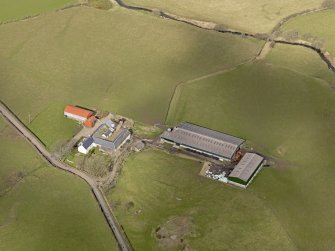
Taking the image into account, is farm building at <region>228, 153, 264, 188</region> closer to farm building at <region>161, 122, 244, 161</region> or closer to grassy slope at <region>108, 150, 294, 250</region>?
grassy slope at <region>108, 150, 294, 250</region>

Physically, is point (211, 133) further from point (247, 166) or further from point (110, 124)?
point (110, 124)

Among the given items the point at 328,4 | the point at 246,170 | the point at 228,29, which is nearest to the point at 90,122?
the point at 246,170

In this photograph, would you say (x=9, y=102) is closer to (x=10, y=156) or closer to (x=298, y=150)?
(x=10, y=156)

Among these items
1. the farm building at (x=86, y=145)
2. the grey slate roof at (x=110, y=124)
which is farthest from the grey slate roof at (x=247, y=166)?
the farm building at (x=86, y=145)

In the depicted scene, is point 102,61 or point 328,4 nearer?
point 102,61

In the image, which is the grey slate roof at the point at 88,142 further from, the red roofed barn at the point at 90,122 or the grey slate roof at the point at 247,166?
the grey slate roof at the point at 247,166

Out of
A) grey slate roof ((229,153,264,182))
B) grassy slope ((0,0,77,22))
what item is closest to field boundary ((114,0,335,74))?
grassy slope ((0,0,77,22))
